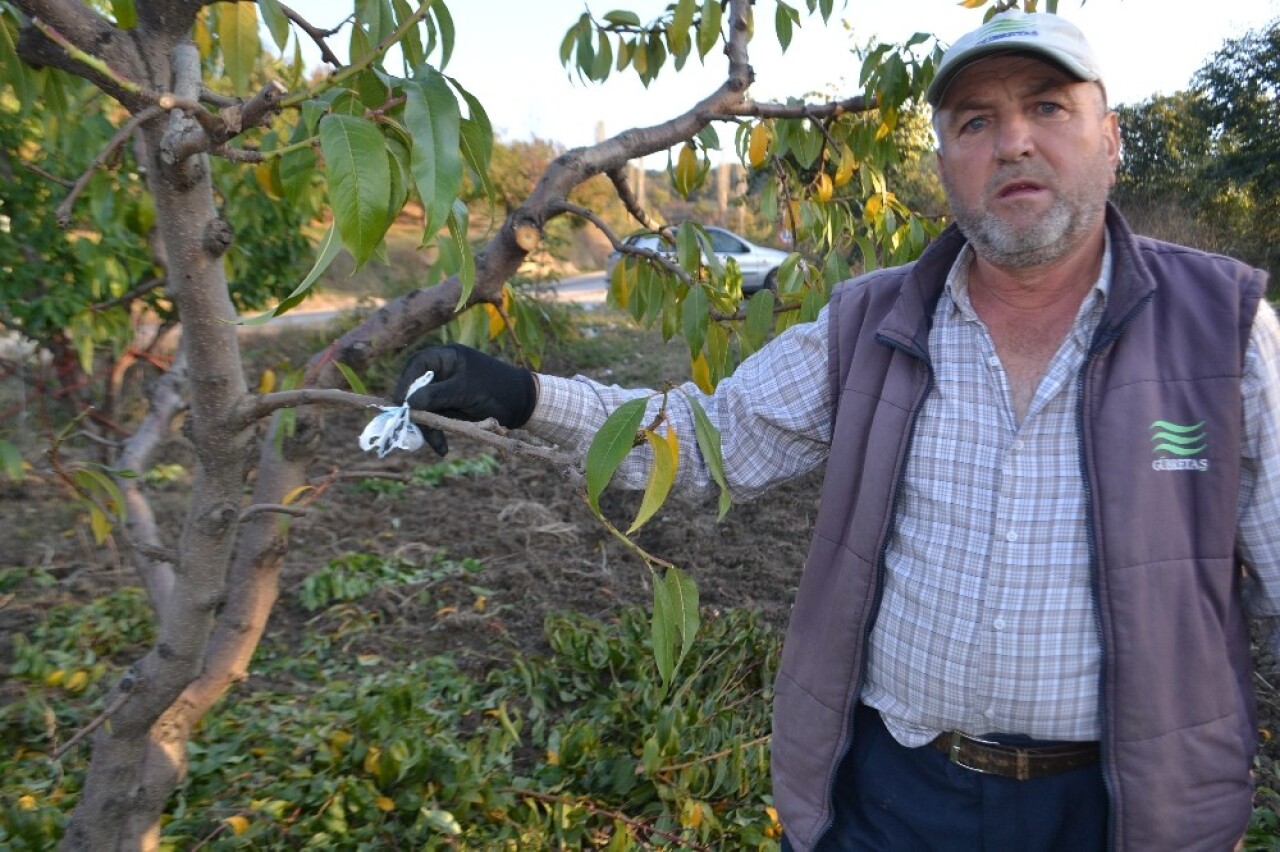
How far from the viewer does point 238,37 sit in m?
1.66

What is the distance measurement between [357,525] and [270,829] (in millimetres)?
2525

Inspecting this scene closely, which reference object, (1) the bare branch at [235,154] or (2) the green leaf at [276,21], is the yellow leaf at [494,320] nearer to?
(2) the green leaf at [276,21]

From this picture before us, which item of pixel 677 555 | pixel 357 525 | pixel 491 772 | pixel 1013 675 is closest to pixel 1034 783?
pixel 1013 675

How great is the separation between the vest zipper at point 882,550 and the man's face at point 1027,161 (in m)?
0.19

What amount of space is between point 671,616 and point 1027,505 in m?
0.62

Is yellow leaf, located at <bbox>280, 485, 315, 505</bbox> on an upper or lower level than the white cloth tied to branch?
lower

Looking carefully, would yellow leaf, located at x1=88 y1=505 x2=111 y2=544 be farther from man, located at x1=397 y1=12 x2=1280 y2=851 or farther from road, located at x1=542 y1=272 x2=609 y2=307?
road, located at x1=542 y1=272 x2=609 y2=307

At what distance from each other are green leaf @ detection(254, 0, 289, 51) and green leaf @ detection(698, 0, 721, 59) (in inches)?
33.4

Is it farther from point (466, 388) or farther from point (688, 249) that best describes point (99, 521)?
point (688, 249)

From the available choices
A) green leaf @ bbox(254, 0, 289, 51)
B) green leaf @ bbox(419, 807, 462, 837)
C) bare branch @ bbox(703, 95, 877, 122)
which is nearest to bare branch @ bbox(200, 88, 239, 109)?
green leaf @ bbox(254, 0, 289, 51)

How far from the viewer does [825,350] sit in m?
1.78

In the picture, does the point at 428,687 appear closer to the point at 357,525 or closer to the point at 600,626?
the point at 600,626

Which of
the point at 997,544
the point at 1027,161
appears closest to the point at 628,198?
the point at 1027,161

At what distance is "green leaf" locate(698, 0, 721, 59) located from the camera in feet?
6.74
